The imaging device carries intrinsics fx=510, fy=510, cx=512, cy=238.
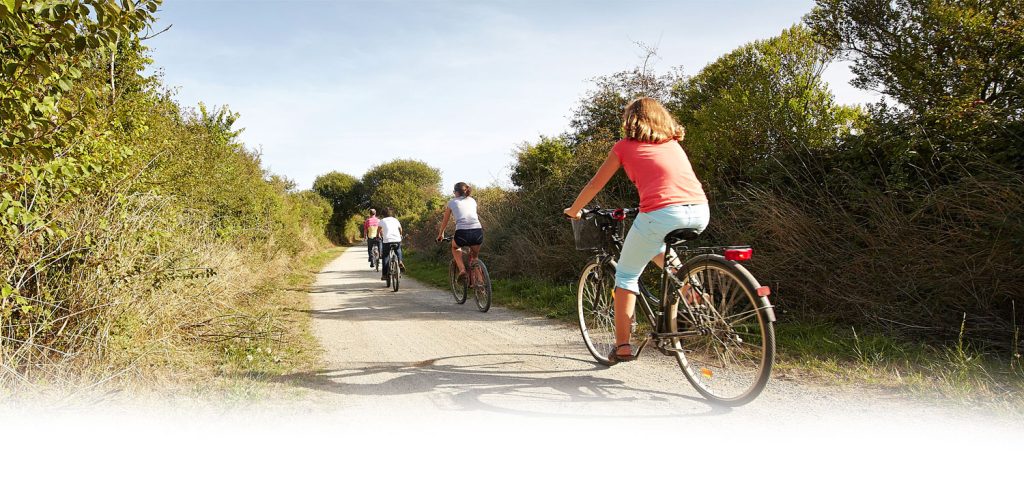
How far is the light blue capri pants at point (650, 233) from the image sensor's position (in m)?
3.18

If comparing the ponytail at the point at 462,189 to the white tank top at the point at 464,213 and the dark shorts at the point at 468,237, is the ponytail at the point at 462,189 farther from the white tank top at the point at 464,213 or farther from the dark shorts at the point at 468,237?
the dark shorts at the point at 468,237

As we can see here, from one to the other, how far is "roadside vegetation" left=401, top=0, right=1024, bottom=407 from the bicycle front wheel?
4.39 feet

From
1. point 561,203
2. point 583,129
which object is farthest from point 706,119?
point 583,129

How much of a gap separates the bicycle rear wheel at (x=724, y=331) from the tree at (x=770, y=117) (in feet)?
12.3

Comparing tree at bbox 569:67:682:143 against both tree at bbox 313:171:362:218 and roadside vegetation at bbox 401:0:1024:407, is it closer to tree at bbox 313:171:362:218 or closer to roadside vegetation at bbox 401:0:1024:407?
roadside vegetation at bbox 401:0:1024:407

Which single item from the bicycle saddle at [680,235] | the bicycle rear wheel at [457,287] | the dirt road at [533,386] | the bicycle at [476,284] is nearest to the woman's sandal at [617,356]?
the dirt road at [533,386]

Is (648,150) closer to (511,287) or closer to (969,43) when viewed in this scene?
(969,43)

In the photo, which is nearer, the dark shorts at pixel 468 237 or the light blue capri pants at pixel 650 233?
the light blue capri pants at pixel 650 233

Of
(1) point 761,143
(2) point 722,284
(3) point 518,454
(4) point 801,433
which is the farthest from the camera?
(1) point 761,143

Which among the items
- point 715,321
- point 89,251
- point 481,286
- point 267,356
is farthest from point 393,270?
point 715,321

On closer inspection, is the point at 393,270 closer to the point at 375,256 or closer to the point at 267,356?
the point at 375,256

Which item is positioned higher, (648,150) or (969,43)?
(969,43)

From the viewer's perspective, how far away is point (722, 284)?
10.2ft

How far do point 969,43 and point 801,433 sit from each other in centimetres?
598
